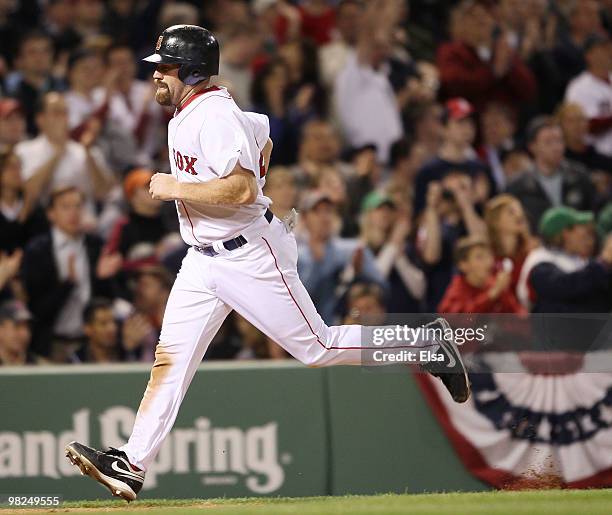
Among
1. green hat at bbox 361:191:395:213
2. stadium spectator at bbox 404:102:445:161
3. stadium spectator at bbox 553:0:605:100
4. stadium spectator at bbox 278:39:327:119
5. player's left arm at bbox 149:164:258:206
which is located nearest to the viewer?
player's left arm at bbox 149:164:258:206

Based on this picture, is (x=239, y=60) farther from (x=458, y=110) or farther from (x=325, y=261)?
(x=325, y=261)

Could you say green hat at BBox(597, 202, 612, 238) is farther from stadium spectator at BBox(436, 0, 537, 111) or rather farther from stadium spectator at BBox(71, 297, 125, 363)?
stadium spectator at BBox(71, 297, 125, 363)

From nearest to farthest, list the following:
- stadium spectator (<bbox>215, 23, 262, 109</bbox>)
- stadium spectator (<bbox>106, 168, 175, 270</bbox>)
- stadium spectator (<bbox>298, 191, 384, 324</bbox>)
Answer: stadium spectator (<bbox>298, 191, 384, 324</bbox>) → stadium spectator (<bbox>106, 168, 175, 270</bbox>) → stadium spectator (<bbox>215, 23, 262, 109</bbox>)

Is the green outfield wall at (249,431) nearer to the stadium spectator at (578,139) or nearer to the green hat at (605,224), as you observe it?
the green hat at (605,224)

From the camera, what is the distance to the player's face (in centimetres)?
607

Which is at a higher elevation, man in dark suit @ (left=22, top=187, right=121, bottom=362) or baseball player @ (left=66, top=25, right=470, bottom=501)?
man in dark suit @ (left=22, top=187, right=121, bottom=362)

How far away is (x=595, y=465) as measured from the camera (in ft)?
23.7

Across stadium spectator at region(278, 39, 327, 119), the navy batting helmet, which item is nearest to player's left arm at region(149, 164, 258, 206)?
the navy batting helmet

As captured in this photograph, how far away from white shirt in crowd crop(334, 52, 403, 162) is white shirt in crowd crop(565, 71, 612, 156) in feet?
5.51

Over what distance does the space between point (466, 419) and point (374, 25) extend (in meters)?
5.41

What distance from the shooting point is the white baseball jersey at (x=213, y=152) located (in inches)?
230

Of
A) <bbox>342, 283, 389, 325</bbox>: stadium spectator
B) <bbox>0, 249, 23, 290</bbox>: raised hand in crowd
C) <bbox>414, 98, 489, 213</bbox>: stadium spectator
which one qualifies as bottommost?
<bbox>342, 283, 389, 325</bbox>: stadium spectator

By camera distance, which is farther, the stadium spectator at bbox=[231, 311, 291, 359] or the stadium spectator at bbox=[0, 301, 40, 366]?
the stadium spectator at bbox=[231, 311, 291, 359]

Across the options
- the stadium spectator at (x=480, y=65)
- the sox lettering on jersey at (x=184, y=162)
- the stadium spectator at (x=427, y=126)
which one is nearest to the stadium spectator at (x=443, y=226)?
the stadium spectator at (x=427, y=126)
